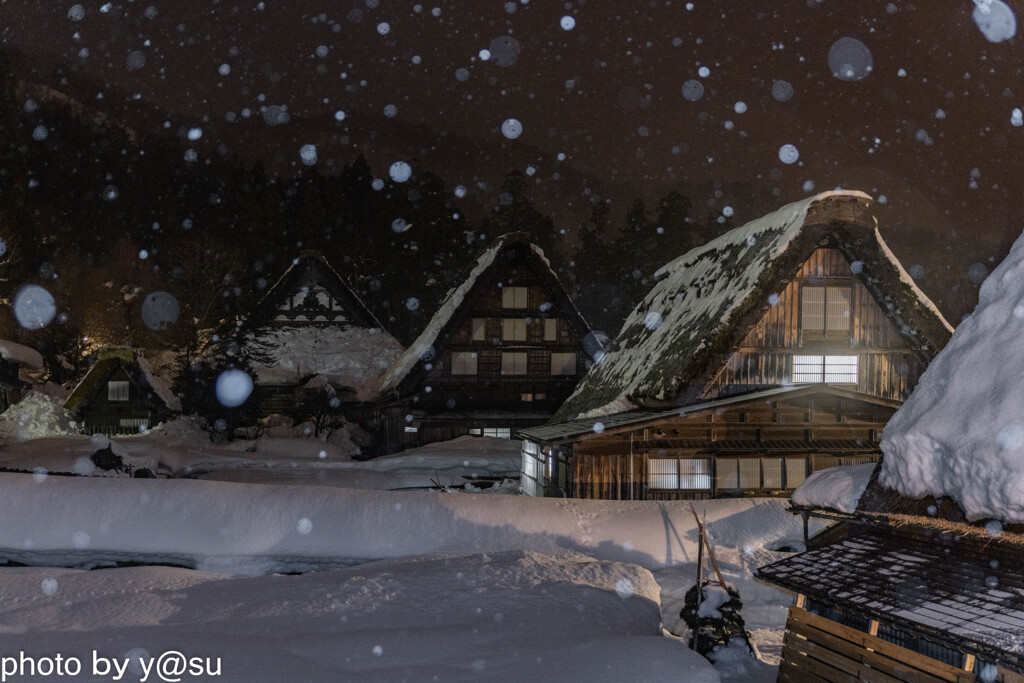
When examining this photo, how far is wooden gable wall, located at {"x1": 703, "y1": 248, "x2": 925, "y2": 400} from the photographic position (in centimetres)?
1562

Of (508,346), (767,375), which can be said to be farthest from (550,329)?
(767,375)

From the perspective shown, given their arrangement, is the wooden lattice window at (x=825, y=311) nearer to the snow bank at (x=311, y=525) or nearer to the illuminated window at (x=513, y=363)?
the snow bank at (x=311, y=525)

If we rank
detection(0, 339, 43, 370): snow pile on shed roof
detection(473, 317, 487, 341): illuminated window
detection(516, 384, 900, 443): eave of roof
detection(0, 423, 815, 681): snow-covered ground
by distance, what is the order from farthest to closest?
detection(473, 317, 487, 341): illuminated window < detection(0, 339, 43, 370): snow pile on shed roof < detection(516, 384, 900, 443): eave of roof < detection(0, 423, 815, 681): snow-covered ground

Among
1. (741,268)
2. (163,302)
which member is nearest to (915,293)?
(741,268)

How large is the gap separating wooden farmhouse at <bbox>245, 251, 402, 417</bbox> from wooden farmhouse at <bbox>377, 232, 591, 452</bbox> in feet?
15.0

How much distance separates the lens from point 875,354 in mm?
16172

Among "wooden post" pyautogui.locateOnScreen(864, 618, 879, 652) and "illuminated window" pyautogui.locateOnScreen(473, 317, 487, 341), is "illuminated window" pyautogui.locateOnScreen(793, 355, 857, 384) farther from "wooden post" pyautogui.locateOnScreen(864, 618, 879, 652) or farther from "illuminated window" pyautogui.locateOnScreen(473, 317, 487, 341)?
"illuminated window" pyautogui.locateOnScreen(473, 317, 487, 341)

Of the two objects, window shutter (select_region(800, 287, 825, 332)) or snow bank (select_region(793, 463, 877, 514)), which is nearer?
snow bank (select_region(793, 463, 877, 514))

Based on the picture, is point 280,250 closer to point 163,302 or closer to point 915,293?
point 163,302

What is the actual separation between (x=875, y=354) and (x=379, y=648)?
1352 centimetres

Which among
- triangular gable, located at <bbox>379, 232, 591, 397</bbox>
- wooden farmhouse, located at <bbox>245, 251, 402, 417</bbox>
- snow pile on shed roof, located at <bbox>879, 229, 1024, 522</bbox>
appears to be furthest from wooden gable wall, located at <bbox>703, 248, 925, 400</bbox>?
wooden farmhouse, located at <bbox>245, 251, 402, 417</bbox>

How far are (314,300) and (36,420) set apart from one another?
→ 37.3ft

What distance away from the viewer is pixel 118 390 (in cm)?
2877

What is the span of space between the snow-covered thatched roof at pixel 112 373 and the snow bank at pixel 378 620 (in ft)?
63.0
